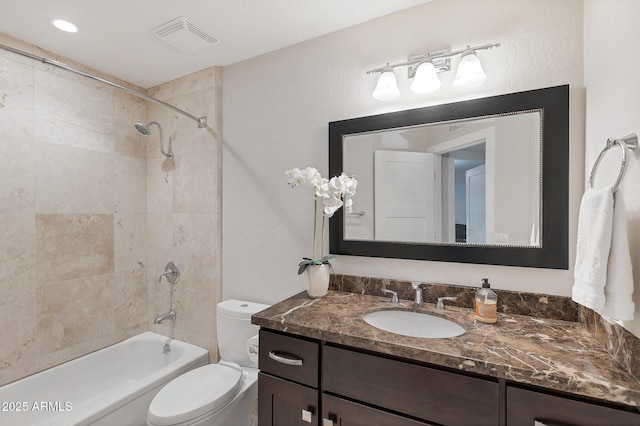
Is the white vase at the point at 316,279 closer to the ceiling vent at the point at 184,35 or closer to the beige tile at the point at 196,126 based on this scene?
the beige tile at the point at 196,126

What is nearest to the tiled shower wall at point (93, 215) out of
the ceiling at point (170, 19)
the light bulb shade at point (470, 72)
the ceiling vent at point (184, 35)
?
the ceiling at point (170, 19)

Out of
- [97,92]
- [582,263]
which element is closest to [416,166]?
[582,263]

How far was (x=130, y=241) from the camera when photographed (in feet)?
7.77

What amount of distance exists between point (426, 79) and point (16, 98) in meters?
2.30

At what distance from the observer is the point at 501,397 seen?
0.85m

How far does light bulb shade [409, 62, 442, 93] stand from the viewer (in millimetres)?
1426

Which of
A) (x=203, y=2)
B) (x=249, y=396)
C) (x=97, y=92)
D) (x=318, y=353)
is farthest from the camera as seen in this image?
(x=97, y=92)

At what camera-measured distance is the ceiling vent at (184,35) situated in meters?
1.65

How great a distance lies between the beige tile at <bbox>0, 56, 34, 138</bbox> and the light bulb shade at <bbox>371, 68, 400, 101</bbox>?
2066 mm

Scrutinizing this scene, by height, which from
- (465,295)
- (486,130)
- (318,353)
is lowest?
(318,353)

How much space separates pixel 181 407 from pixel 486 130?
1877 millimetres

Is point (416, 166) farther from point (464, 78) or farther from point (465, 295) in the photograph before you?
point (465, 295)

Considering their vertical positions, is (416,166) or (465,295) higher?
(416,166)

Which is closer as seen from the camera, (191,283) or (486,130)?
(486,130)
